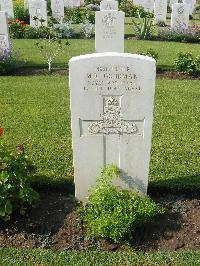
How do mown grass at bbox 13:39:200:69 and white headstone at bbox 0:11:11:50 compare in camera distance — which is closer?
white headstone at bbox 0:11:11:50

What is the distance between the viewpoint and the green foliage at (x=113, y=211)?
4.14 m

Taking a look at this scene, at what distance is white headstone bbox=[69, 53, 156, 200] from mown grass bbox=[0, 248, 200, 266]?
2.97 feet

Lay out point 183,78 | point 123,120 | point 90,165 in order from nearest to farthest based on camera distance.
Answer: point 123,120 < point 90,165 < point 183,78

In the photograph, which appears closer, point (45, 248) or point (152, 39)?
point (45, 248)

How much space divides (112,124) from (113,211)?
3.03 ft

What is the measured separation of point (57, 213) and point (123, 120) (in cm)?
133

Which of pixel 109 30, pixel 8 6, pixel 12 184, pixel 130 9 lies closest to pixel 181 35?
pixel 109 30

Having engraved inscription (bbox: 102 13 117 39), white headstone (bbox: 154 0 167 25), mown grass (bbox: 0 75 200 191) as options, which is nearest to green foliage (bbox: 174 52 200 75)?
mown grass (bbox: 0 75 200 191)

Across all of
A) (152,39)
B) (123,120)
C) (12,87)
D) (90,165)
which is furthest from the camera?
(152,39)

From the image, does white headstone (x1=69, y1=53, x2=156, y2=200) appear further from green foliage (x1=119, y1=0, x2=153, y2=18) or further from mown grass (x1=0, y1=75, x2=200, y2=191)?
green foliage (x1=119, y1=0, x2=153, y2=18)

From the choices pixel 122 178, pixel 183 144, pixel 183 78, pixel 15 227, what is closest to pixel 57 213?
pixel 15 227

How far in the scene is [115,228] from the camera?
13.5 ft

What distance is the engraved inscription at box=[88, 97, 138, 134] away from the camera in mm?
4320

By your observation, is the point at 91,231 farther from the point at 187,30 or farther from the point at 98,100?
the point at 187,30
